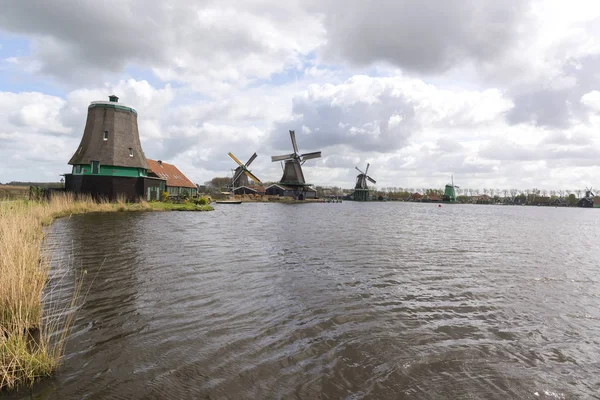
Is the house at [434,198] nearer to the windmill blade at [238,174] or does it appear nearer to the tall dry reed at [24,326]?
the windmill blade at [238,174]

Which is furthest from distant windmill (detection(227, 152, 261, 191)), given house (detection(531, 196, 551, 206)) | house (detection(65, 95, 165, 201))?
house (detection(531, 196, 551, 206))

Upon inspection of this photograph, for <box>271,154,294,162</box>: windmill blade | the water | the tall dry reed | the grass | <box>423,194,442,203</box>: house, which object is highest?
<box>271,154,294,162</box>: windmill blade

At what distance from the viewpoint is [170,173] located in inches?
1774

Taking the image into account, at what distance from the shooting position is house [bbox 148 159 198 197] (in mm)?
41719

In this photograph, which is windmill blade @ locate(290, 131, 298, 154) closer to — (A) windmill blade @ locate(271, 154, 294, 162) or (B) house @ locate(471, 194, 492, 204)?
(A) windmill blade @ locate(271, 154, 294, 162)

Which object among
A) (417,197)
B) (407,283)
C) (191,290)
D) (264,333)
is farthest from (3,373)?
(417,197)

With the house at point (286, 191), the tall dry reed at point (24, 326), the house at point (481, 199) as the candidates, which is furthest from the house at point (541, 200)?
the tall dry reed at point (24, 326)

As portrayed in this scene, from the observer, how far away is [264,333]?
4996 millimetres

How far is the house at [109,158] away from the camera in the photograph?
2941 centimetres

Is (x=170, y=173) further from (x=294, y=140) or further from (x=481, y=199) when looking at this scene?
(x=481, y=199)

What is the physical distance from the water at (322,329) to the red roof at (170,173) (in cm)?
3293

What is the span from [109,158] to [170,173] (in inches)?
597

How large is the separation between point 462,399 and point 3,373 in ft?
15.1

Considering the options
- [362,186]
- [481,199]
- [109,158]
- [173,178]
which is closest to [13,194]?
[109,158]
